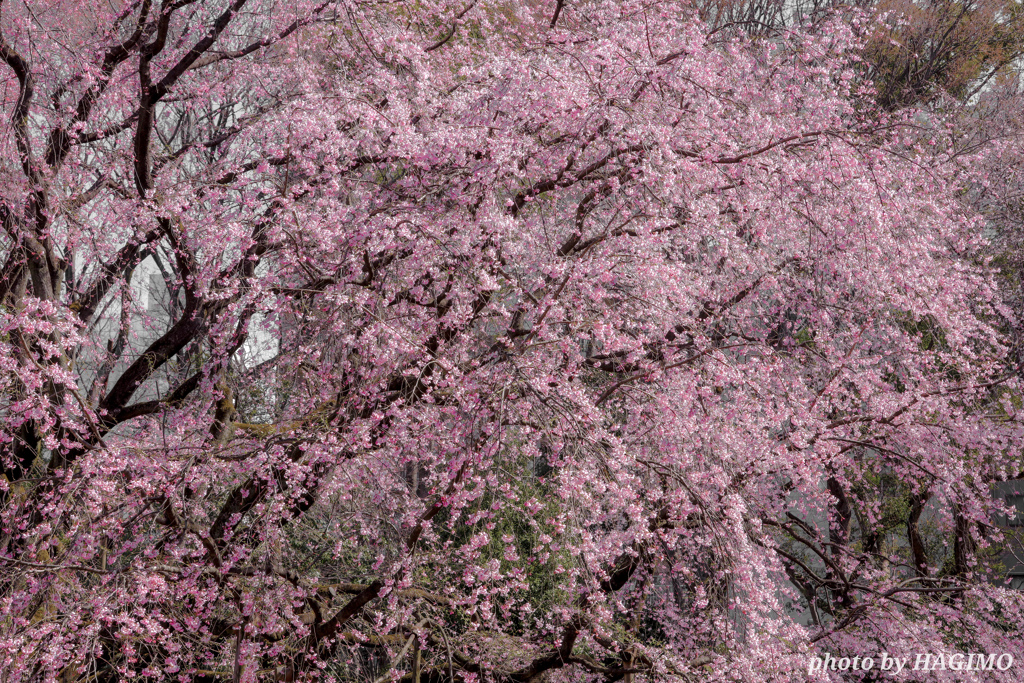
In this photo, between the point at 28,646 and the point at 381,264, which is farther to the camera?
the point at 381,264

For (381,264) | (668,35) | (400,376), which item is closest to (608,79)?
(668,35)

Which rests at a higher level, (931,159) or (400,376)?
(931,159)

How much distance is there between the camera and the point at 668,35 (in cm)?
627

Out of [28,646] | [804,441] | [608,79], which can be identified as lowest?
[28,646]

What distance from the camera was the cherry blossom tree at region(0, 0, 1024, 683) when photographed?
196 inches

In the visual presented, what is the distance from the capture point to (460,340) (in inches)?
224

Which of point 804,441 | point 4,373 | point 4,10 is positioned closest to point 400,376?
point 4,373

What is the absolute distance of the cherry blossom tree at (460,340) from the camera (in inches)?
196

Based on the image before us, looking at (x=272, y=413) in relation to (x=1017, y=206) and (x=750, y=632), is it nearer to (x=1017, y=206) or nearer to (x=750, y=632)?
(x=750, y=632)

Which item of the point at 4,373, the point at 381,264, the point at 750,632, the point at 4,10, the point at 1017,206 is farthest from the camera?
the point at 1017,206

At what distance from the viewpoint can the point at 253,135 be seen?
303 inches

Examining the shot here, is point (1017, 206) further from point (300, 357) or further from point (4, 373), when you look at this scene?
point (4, 373)

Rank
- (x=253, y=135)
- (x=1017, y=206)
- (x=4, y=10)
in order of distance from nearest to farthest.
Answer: (x=4, y=10)
(x=253, y=135)
(x=1017, y=206)

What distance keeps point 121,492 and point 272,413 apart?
3.76 meters
